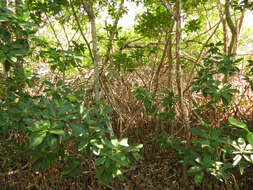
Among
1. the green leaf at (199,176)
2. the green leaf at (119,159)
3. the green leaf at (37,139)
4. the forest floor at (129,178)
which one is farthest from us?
the forest floor at (129,178)

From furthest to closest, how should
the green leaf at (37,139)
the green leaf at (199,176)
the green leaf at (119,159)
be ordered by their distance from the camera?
the green leaf at (199,176), the green leaf at (119,159), the green leaf at (37,139)

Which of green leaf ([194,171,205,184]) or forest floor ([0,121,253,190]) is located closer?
green leaf ([194,171,205,184])

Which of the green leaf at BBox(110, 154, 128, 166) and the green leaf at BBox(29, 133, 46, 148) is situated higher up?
the green leaf at BBox(29, 133, 46, 148)

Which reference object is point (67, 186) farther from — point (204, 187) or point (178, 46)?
point (178, 46)

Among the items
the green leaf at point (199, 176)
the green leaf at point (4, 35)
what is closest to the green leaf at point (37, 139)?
the green leaf at point (4, 35)

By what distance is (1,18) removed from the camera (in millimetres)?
980

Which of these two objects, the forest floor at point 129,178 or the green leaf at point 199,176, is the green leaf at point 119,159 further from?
the forest floor at point 129,178

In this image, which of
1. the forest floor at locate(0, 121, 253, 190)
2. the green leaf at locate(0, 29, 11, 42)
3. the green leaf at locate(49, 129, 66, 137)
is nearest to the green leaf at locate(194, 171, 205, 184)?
the forest floor at locate(0, 121, 253, 190)

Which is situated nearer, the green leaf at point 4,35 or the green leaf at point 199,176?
the green leaf at point 4,35

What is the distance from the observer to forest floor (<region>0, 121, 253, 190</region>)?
78.0 inches

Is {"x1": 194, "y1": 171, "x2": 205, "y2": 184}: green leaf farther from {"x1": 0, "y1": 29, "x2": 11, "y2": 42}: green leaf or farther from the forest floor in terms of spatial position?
{"x1": 0, "y1": 29, "x2": 11, "y2": 42}: green leaf

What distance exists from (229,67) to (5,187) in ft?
8.28

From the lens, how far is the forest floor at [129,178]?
1.98m

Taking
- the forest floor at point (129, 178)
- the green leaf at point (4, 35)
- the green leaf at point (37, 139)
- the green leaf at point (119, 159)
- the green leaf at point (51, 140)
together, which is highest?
the green leaf at point (4, 35)
